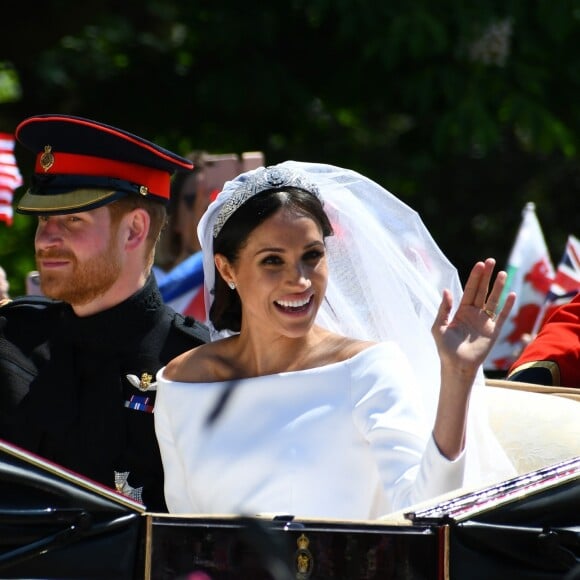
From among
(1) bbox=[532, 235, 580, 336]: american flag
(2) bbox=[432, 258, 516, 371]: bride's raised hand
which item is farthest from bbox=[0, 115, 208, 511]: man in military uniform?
(1) bbox=[532, 235, 580, 336]: american flag

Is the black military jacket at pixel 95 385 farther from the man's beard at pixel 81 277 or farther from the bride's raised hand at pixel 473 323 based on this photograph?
the bride's raised hand at pixel 473 323

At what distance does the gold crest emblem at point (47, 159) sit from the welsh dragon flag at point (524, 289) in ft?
8.45

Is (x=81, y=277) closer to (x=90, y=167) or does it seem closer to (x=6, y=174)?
(x=90, y=167)

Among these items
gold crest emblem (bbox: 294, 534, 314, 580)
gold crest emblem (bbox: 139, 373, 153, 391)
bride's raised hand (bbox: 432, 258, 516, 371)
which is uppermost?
gold crest emblem (bbox: 139, 373, 153, 391)

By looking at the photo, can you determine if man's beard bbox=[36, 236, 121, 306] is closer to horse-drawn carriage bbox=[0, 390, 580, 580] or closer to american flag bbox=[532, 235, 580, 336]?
horse-drawn carriage bbox=[0, 390, 580, 580]

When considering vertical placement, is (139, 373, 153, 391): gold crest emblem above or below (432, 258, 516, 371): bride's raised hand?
above

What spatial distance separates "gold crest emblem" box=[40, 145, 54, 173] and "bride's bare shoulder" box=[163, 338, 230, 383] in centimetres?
66

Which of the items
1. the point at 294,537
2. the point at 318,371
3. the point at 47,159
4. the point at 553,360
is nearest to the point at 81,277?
the point at 47,159

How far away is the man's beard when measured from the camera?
341 centimetres

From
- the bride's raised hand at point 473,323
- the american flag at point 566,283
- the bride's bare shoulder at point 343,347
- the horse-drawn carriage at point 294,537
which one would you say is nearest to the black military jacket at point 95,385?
the bride's bare shoulder at point 343,347

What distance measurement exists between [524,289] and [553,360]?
2.03m

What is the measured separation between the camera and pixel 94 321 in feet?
11.5

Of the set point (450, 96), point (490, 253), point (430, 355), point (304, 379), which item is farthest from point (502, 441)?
point (490, 253)

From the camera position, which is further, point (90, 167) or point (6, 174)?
point (6, 174)
